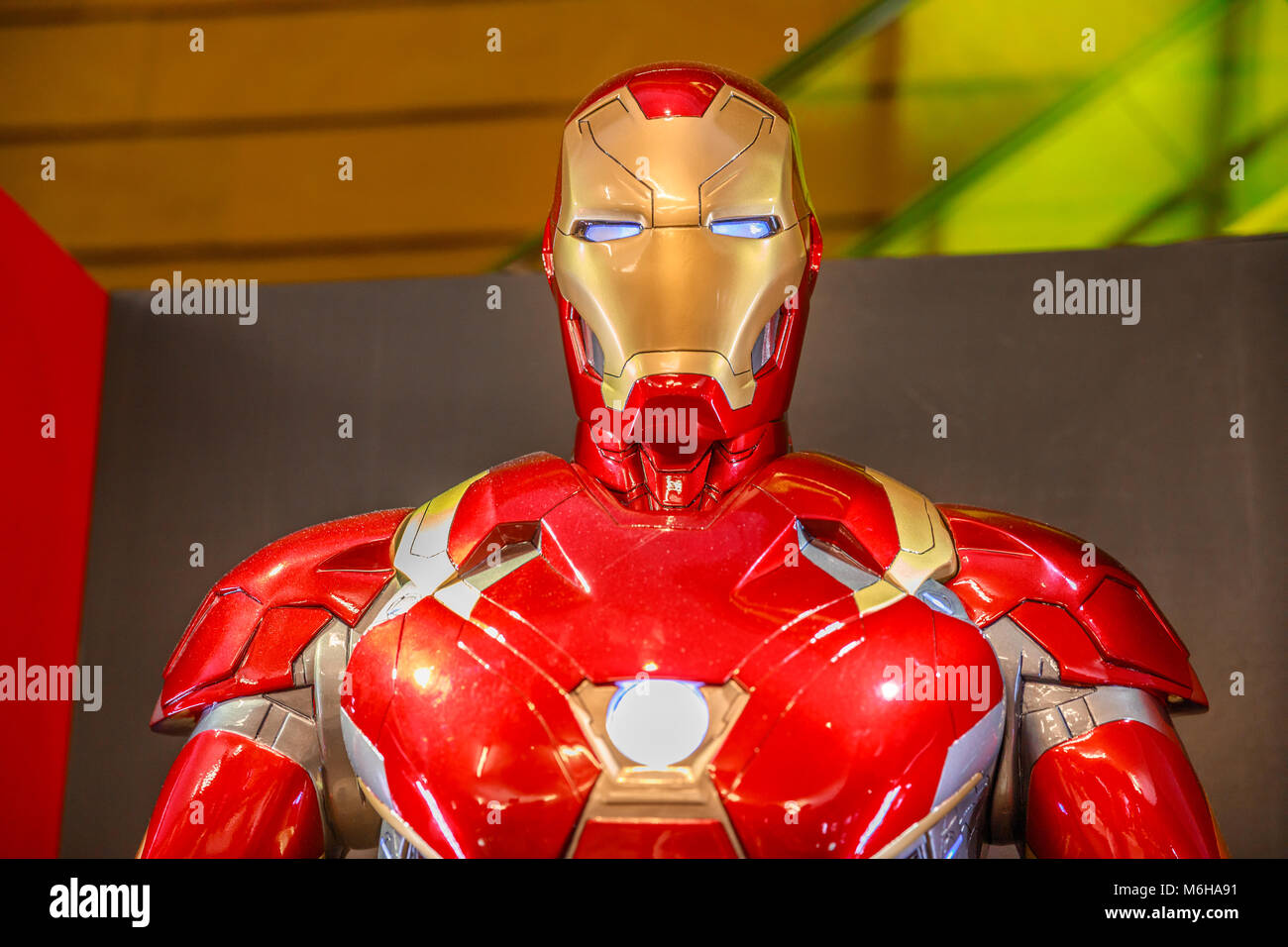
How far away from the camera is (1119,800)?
108 centimetres

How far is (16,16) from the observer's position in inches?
109

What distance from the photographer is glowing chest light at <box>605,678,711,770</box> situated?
3.21ft

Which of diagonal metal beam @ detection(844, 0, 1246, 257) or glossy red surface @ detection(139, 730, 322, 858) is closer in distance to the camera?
glossy red surface @ detection(139, 730, 322, 858)

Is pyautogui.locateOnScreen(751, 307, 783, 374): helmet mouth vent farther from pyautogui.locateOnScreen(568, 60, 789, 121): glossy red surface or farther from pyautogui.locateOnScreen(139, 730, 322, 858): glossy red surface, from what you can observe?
pyautogui.locateOnScreen(139, 730, 322, 858): glossy red surface

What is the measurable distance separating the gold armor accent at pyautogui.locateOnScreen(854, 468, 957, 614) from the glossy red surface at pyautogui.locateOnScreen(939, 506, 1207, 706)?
52 mm

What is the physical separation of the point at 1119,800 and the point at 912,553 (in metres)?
0.30

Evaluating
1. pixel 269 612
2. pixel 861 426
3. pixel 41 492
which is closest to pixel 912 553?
pixel 269 612

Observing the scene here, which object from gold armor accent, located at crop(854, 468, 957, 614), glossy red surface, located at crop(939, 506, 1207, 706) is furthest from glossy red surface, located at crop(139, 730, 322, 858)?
glossy red surface, located at crop(939, 506, 1207, 706)

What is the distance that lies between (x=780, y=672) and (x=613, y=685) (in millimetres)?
148

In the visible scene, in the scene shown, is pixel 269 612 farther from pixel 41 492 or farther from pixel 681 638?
pixel 41 492

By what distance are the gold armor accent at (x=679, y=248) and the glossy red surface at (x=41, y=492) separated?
3.38 ft
